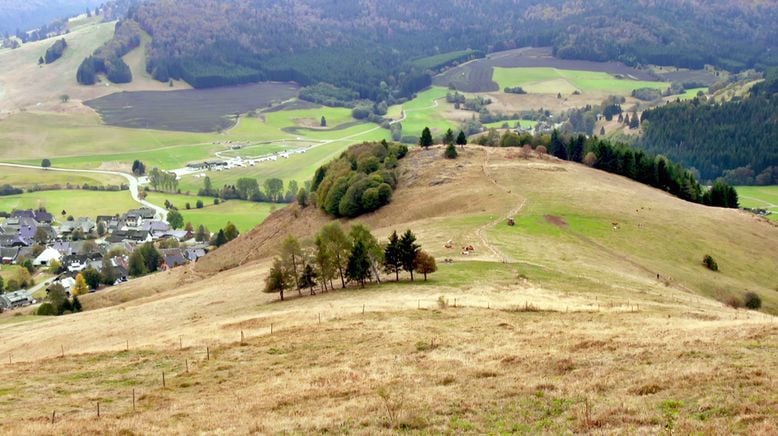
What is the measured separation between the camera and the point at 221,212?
175 meters

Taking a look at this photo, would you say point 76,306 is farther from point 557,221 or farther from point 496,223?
point 557,221

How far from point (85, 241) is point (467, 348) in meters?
138

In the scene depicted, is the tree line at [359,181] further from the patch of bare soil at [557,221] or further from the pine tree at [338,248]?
the pine tree at [338,248]

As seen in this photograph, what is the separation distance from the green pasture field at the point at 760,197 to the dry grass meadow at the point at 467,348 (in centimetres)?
8798

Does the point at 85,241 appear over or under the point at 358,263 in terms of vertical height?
under

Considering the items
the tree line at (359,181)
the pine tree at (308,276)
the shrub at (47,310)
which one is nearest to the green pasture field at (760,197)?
the tree line at (359,181)

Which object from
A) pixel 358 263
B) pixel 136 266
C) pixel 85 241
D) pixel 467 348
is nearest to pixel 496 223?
pixel 358 263

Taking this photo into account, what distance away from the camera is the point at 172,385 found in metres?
31.3

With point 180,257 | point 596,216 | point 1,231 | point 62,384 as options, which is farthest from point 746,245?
point 1,231

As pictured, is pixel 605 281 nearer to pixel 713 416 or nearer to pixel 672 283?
pixel 672 283

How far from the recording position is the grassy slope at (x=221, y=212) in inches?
6417

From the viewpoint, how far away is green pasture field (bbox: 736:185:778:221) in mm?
156375

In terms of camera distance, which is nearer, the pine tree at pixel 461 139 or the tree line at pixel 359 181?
the tree line at pixel 359 181

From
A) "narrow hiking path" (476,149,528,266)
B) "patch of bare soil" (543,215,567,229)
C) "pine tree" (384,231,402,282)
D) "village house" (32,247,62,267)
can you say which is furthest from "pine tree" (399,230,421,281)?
"village house" (32,247,62,267)
